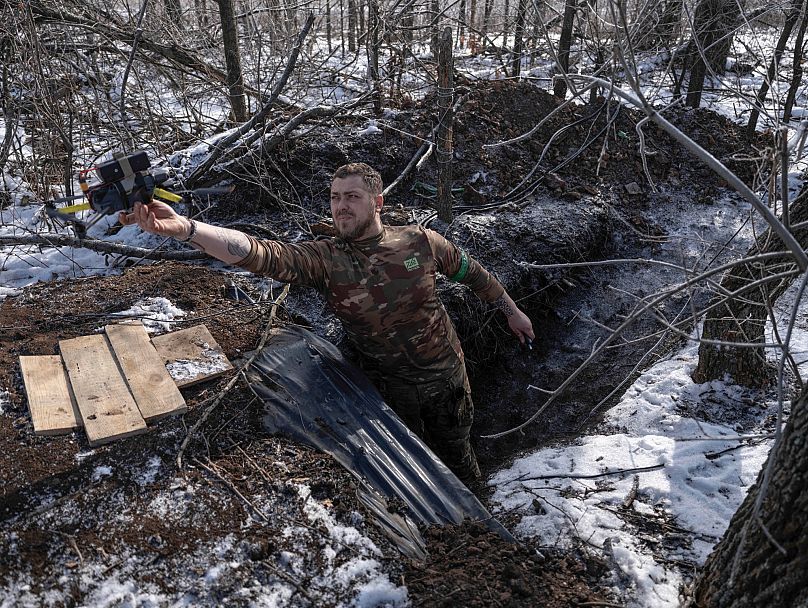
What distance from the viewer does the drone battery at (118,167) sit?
2.49 metres

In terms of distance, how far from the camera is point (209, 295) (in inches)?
167

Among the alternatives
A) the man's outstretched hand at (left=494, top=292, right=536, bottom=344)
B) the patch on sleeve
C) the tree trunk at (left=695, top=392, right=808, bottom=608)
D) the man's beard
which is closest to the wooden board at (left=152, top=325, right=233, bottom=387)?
the man's beard

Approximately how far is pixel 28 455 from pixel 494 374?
3622 mm

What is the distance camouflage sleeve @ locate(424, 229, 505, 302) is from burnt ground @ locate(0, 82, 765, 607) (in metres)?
0.79

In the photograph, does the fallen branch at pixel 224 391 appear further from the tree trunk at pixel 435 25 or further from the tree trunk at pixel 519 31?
the tree trunk at pixel 519 31

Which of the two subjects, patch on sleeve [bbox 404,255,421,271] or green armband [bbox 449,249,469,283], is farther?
green armband [bbox 449,249,469,283]

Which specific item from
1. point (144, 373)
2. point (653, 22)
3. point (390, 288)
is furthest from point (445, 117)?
point (144, 373)

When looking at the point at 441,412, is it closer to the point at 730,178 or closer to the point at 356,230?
the point at 356,230

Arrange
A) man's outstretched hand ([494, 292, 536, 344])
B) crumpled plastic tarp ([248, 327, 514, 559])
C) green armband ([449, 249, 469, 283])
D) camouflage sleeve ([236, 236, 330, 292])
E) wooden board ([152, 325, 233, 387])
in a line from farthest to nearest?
man's outstretched hand ([494, 292, 536, 344])
green armband ([449, 249, 469, 283])
wooden board ([152, 325, 233, 387])
camouflage sleeve ([236, 236, 330, 292])
crumpled plastic tarp ([248, 327, 514, 559])

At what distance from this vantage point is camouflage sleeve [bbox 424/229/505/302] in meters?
3.78

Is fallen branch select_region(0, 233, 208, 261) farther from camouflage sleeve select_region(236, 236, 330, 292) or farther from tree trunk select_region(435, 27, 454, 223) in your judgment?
tree trunk select_region(435, 27, 454, 223)

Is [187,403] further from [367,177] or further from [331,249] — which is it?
[367,177]

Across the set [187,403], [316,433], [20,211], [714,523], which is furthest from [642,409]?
[20,211]

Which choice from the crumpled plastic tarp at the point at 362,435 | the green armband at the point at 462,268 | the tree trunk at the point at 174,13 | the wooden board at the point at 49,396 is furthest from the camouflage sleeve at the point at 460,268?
the tree trunk at the point at 174,13
